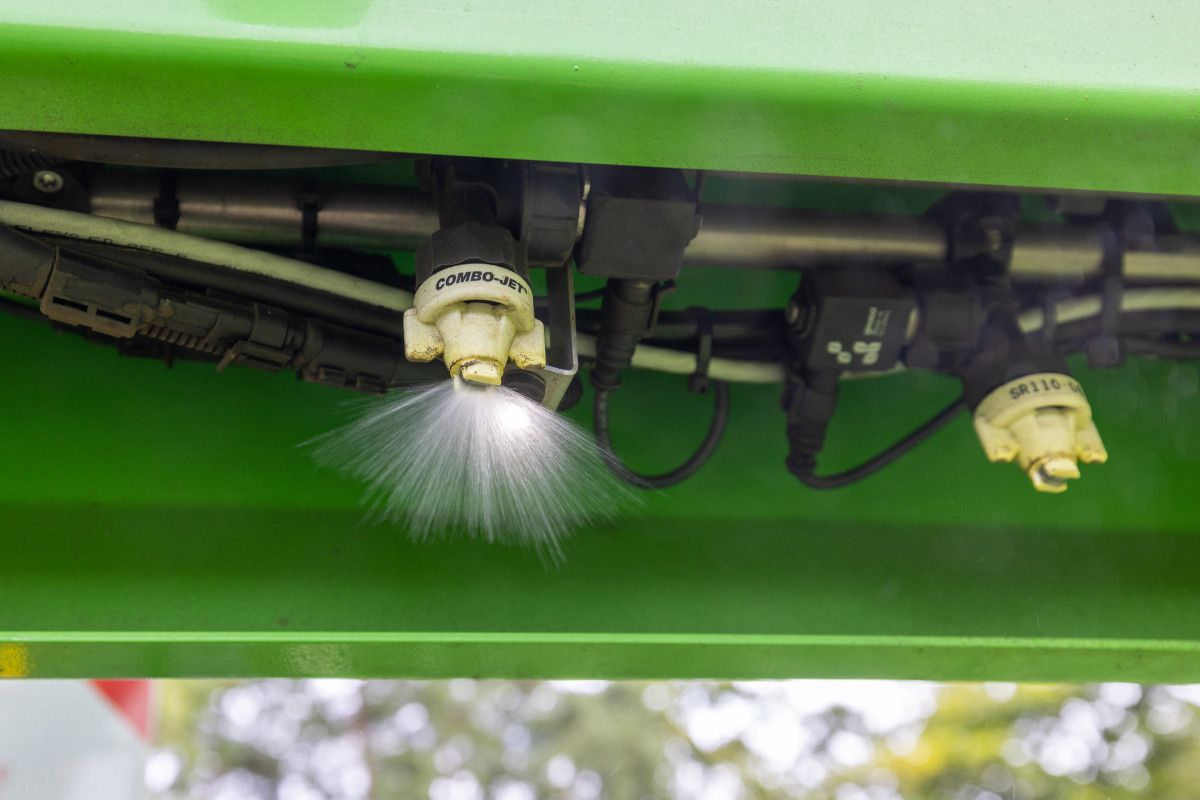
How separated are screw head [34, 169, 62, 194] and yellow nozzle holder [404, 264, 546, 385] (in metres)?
0.37

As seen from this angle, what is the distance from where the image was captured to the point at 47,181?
920 millimetres

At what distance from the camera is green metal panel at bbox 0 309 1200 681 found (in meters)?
1.00

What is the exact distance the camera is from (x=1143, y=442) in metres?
1.27

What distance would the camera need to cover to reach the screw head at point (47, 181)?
91cm

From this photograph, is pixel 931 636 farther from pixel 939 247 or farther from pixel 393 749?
pixel 393 749

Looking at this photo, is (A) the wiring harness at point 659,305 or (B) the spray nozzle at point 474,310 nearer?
(B) the spray nozzle at point 474,310

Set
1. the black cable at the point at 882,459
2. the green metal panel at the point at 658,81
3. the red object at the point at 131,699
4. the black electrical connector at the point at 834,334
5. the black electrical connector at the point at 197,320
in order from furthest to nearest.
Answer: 1. the red object at the point at 131,699
2. the black cable at the point at 882,459
3. the black electrical connector at the point at 834,334
4. the black electrical connector at the point at 197,320
5. the green metal panel at the point at 658,81

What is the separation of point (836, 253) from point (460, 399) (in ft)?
1.27

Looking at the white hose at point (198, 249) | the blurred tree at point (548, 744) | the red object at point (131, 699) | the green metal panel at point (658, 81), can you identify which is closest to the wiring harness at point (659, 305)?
the white hose at point (198, 249)

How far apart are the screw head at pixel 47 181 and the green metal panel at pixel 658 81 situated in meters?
0.29

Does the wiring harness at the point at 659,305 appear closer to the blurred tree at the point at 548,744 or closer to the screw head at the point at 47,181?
the screw head at the point at 47,181

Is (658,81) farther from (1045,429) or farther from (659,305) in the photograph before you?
(1045,429)

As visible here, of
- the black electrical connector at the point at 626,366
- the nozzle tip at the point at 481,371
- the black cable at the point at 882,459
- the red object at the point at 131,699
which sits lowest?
the nozzle tip at the point at 481,371

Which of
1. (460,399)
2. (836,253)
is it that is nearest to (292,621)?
(460,399)
